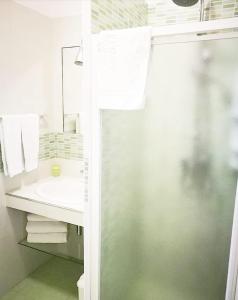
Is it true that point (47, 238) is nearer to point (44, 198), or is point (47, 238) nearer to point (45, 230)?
point (45, 230)

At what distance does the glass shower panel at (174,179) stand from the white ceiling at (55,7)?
115cm

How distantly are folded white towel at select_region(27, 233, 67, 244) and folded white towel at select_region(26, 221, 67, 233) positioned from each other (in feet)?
0.12

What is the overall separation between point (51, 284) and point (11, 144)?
1255 mm

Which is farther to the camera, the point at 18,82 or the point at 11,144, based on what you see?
the point at 18,82

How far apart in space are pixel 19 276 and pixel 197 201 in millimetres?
1760

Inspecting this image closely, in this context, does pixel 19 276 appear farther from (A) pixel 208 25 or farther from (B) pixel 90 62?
(A) pixel 208 25

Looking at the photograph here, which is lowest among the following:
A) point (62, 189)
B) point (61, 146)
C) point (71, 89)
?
point (62, 189)

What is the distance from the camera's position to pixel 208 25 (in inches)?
39.9

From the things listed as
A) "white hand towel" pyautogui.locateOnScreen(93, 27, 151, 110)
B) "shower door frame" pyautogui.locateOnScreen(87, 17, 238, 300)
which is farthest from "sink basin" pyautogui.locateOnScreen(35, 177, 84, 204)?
"white hand towel" pyautogui.locateOnScreen(93, 27, 151, 110)

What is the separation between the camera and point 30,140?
1.99m

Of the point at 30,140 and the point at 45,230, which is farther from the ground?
the point at 30,140

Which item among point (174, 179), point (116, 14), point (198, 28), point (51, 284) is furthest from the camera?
point (51, 284)

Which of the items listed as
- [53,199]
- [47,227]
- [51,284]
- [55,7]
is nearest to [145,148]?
[53,199]

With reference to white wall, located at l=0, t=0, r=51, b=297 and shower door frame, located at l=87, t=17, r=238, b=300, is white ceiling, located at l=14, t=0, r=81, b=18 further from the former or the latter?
shower door frame, located at l=87, t=17, r=238, b=300
